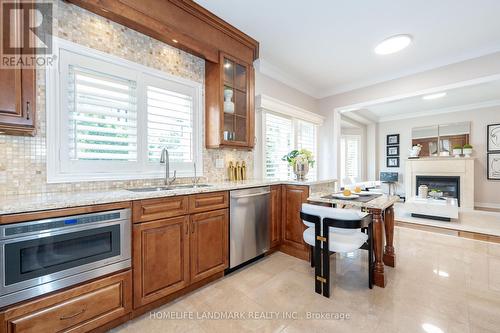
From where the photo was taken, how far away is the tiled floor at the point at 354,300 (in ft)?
5.28

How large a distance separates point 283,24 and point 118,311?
3192 millimetres

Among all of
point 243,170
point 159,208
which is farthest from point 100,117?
point 243,170

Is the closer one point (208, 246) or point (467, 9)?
point (208, 246)

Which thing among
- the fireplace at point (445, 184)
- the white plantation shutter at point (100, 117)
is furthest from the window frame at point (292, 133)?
the fireplace at point (445, 184)

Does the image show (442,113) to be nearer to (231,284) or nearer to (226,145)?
(226,145)

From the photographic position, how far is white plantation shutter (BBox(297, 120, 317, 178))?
13.8ft

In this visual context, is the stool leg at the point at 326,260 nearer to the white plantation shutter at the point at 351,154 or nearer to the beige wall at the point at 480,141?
the white plantation shutter at the point at 351,154

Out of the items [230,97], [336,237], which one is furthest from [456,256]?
[230,97]

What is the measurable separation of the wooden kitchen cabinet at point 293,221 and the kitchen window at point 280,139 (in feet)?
2.41

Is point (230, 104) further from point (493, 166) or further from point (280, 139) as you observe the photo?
point (493, 166)

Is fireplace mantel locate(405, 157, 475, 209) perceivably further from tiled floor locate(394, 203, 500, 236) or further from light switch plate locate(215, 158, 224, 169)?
light switch plate locate(215, 158, 224, 169)

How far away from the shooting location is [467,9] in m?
2.23

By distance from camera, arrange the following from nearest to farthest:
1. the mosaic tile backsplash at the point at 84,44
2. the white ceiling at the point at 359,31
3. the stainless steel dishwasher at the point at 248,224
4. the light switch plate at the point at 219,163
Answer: the mosaic tile backsplash at the point at 84,44
the white ceiling at the point at 359,31
the stainless steel dishwasher at the point at 248,224
the light switch plate at the point at 219,163

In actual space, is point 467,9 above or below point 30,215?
above
